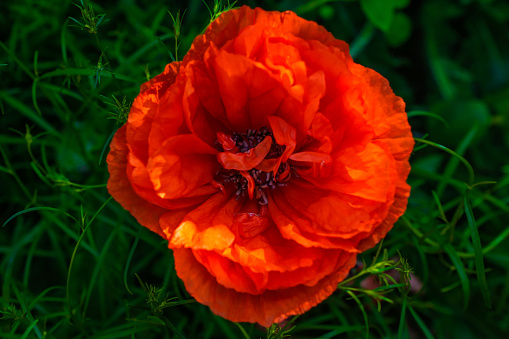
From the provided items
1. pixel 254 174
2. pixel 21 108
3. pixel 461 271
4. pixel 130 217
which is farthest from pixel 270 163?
pixel 21 108

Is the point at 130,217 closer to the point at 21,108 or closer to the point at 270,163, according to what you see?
the point at 270,163

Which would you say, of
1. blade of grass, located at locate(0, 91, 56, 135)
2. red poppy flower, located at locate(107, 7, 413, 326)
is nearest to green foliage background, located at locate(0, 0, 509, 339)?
blade of grass, located at locate(0, 91, 56, 135)

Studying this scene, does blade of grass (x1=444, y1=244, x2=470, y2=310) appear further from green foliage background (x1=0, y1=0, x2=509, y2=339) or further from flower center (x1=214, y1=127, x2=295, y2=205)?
flower center (x1=214, y1=127, x2=295, y2=205)

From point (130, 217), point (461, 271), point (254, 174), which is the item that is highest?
point (461, 271)

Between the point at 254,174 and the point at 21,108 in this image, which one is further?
the point at 21,108

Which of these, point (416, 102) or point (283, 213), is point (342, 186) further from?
point (416, 102)
